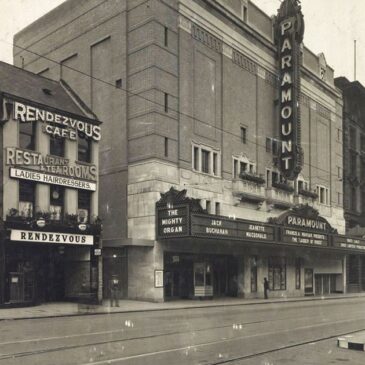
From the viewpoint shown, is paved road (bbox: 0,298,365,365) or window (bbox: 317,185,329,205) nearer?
paved road (bbox: 0,298,365,365)

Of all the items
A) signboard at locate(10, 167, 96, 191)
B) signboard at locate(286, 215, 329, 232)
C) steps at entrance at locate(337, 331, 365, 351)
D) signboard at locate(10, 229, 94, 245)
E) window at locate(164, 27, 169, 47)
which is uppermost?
window at locate(164, 27, 169, 47)

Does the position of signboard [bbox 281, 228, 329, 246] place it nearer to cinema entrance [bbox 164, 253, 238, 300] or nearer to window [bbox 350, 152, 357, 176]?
cinema entrance [bbox 164, 253, 238, 300]

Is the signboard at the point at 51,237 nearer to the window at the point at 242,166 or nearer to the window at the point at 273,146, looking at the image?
the window at the point at 242,166

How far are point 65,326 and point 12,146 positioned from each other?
36.7 ft

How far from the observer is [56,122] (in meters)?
28.3

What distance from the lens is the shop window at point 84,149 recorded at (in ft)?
99.4

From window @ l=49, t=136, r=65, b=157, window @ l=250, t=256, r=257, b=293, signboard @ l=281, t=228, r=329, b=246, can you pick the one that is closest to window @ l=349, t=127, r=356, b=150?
signboard @ l=281, t=228, r=329, b=246

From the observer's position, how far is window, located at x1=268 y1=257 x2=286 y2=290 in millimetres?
41312

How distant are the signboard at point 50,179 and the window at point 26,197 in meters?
0.42

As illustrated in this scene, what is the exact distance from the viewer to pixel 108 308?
2608 centimetres

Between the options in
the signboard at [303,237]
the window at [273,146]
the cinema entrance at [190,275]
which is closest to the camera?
the cinema entrance at [190,275]

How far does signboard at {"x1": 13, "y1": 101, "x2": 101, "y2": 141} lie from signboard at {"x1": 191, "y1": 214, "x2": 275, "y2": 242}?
24.5ft

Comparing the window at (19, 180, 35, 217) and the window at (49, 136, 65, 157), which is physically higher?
the window at (49, 136, 65, 157)

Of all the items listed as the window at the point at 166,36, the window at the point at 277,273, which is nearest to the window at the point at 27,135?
the window at the point at 166,36
